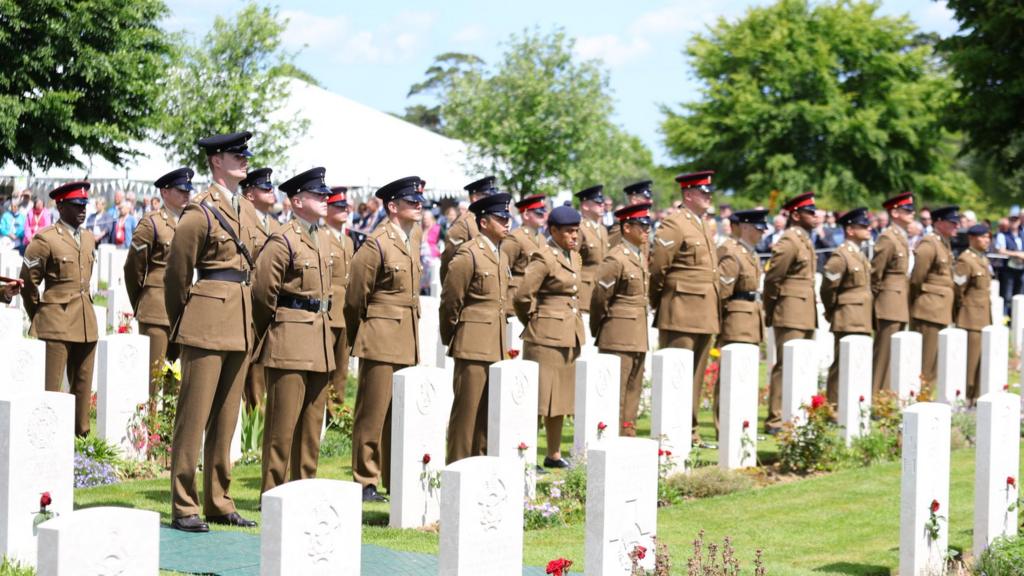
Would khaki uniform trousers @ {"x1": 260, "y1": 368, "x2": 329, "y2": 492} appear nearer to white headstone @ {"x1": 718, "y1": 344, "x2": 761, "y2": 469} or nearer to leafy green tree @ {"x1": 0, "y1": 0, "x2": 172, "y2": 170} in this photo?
white headstone @ {"x1": 718, "y1": 344, "x2": 761, "y2": 469}

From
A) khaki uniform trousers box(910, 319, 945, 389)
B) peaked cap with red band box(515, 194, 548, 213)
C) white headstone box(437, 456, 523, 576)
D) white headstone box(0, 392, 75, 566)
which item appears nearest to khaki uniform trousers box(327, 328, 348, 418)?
peaked cap with red band box(515, 194, 548, 213)

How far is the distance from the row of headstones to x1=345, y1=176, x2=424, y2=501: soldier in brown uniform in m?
3.65

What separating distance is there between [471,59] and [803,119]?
159 ft

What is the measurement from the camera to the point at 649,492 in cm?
679

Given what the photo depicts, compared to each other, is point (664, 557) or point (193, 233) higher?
point (193, 233)

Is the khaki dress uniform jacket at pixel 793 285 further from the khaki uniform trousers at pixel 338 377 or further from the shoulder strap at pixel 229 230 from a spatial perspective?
the shoulder strap at pixel 229 230

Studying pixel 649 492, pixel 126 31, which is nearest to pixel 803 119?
pixel 126 31

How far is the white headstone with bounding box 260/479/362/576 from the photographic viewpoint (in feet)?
16.6

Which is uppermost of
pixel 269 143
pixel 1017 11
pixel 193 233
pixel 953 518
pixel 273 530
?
pixel 1017 11

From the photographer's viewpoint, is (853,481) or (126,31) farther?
(126,31)

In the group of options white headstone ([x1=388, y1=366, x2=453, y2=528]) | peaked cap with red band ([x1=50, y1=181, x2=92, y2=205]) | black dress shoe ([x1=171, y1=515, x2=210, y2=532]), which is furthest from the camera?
peaked cap with red band ([x1=50, y1=181, x2=92, y2=205])

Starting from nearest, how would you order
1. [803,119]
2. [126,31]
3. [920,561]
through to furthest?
[920,561] < [126,31] < [803,119]

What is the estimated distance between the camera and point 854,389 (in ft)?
39.4

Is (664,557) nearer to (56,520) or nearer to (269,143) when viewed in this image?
(56,520)
